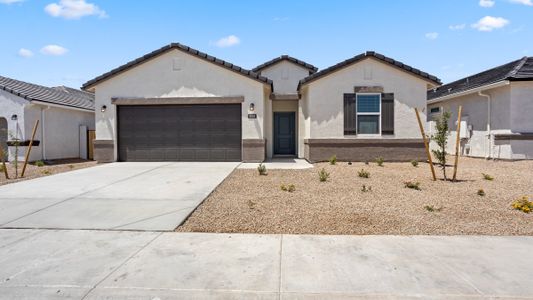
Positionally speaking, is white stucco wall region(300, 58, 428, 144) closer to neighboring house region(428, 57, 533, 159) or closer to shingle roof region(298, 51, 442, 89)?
shingle roof region(298, 51, 442, 89)

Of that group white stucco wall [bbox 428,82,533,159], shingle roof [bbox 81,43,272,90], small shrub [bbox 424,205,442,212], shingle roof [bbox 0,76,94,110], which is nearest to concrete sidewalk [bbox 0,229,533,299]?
small shrub [bbox 424,205,442,212]

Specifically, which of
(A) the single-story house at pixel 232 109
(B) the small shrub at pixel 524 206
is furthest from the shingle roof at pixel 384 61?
(B) the small shrub at pixel 524 206

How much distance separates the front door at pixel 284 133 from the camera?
16.8 meters

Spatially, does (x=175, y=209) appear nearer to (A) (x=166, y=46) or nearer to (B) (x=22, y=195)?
(B) (x=22, y=195)

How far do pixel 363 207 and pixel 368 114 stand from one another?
27.5 feet

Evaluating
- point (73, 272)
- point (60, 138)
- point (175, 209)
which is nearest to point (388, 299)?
point (73, 272)


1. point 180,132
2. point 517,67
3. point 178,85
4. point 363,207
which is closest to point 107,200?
point 363,207

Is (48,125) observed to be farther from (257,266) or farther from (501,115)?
(501,115)

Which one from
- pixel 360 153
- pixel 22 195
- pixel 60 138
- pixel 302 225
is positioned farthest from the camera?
pixel 60 138

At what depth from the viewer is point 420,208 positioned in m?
6.19

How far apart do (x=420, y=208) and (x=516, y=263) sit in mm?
2439

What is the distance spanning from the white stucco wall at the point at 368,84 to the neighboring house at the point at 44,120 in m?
13.3

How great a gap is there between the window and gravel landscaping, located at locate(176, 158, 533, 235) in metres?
4.36

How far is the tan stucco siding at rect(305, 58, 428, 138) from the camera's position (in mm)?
13664
